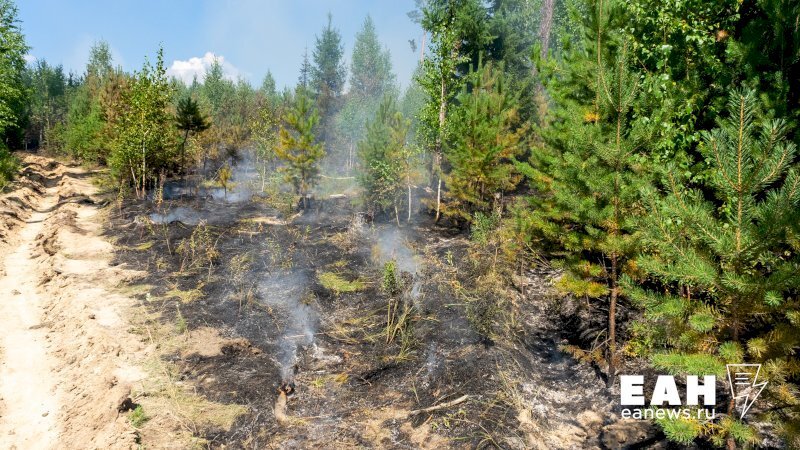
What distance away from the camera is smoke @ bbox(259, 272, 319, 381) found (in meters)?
10.4

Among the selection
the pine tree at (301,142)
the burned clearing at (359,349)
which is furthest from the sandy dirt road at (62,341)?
the pine tree at (301,142)

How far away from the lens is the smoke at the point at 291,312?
1038 centimetres

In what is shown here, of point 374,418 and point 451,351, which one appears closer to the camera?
point 374,418

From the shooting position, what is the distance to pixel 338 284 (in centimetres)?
1435

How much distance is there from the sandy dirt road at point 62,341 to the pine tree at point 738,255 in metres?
8.63

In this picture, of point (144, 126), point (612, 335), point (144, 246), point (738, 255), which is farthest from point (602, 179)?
point (144, 126)

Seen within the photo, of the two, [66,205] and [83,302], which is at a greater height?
[66,205]

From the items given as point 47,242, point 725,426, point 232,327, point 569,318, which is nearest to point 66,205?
point 47,242

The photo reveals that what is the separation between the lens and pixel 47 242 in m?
18.7

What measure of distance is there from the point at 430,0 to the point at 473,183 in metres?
13.0

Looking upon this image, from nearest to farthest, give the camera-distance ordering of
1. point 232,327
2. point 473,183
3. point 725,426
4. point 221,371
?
1. point 725,426
2. point 221,371
3. point 232,327
4. point 473,183

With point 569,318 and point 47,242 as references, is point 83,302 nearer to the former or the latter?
point 47,242

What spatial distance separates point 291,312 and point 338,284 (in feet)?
7.13

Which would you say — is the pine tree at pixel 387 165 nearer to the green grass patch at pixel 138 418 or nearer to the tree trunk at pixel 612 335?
the tree trunk at pixel 612 335
